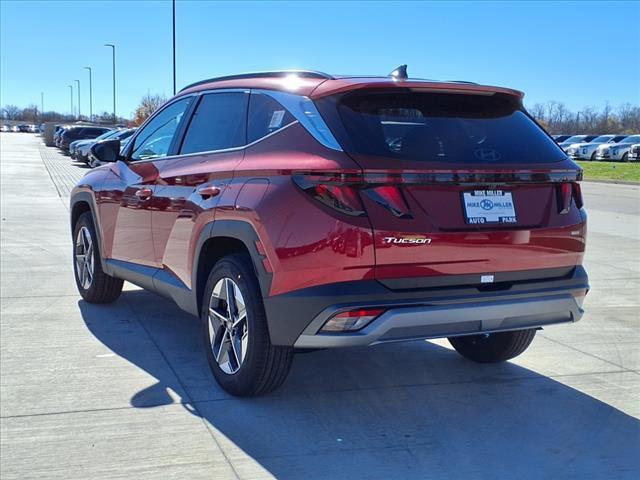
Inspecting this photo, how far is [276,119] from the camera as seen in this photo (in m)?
4.12

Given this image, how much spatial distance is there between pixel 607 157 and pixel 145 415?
43642mm

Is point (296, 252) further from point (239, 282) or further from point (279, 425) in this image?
point (279, 425)

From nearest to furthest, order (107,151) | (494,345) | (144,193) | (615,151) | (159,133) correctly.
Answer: (494,345), (144,193), (159,133), (107,151), (615,151)

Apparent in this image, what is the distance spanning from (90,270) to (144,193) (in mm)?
1522

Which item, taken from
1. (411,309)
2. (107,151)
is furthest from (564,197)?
(107,151)

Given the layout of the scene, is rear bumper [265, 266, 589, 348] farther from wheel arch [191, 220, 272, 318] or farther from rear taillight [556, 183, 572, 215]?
rear taillight [556, 183, 572, 215]

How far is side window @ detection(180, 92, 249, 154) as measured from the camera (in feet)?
14.9

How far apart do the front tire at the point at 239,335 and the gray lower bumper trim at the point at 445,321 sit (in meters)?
0.36

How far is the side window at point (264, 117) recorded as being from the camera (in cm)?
407

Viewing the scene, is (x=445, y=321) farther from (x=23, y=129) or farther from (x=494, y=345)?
(x=23, y=129)

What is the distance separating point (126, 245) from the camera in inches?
226

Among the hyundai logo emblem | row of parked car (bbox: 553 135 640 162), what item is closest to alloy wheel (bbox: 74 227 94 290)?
the hyundai logo emblem

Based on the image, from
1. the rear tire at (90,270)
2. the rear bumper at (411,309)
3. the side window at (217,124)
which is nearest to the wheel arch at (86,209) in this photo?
the rear tire at (90,270)

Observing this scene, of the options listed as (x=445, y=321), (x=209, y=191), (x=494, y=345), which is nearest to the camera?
(x=445, y=321)
